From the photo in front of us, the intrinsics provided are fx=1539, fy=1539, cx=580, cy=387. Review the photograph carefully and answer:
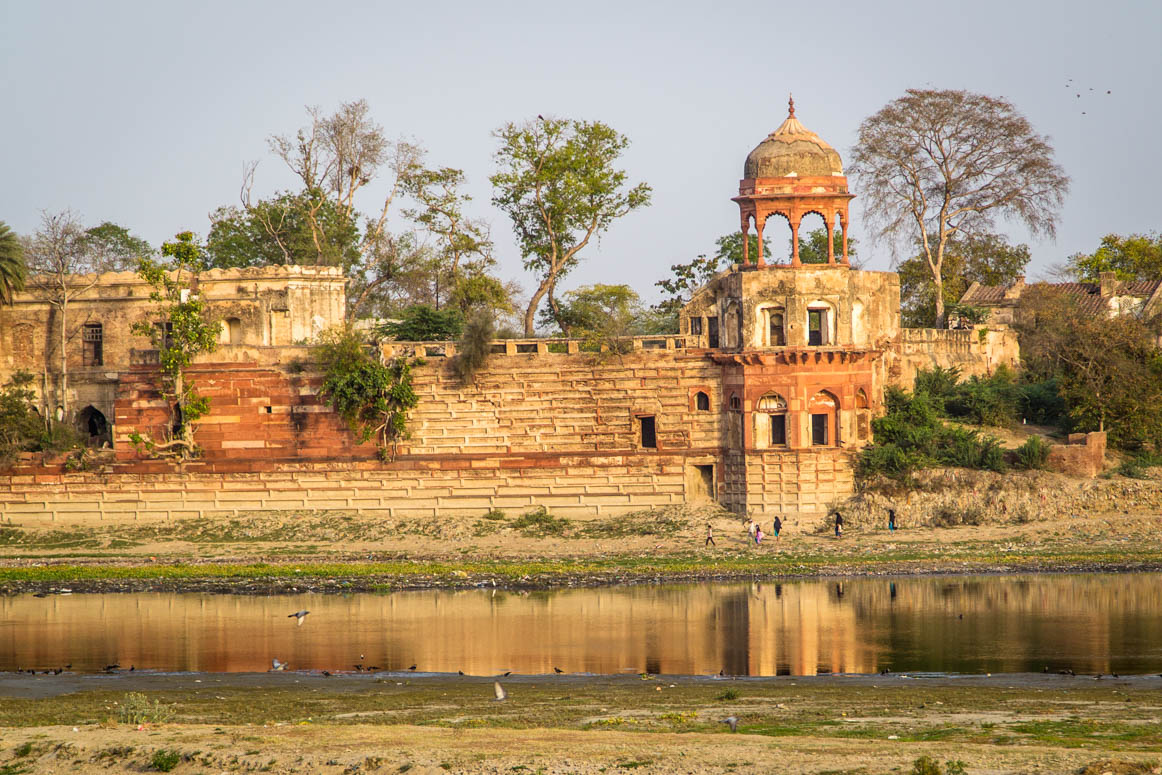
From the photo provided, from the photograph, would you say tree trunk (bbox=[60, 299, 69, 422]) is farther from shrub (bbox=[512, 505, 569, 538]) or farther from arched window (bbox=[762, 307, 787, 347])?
arched window (bbox=[762, 307, 787, 347])

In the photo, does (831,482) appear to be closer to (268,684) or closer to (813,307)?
(813,307)

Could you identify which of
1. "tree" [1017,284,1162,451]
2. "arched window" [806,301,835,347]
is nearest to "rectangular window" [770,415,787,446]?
"arched window" [806,301,835,347]

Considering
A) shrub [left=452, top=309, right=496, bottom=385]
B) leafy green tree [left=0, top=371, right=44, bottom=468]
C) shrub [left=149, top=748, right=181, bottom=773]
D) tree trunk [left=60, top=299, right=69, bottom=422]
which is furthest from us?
tree trunk [left=60, top=299, right=69, bottom=422]

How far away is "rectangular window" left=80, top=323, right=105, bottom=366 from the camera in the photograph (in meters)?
54.3

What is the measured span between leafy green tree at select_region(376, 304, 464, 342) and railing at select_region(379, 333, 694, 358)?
12.5 feet

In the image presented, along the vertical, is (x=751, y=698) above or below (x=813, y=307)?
below

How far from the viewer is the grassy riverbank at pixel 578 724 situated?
20.4m

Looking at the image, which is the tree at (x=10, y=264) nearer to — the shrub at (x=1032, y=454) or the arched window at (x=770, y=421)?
the arched window at (x=770, y=421)

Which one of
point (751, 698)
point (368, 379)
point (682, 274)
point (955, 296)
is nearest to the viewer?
point (751, 698)

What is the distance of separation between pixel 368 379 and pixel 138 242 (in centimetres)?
3835

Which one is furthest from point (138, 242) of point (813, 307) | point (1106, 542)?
point (1106, 542)

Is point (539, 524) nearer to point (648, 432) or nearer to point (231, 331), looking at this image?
point (648, 432)

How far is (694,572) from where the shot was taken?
40.0 m

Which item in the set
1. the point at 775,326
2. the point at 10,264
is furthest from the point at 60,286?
the point at 775,326
